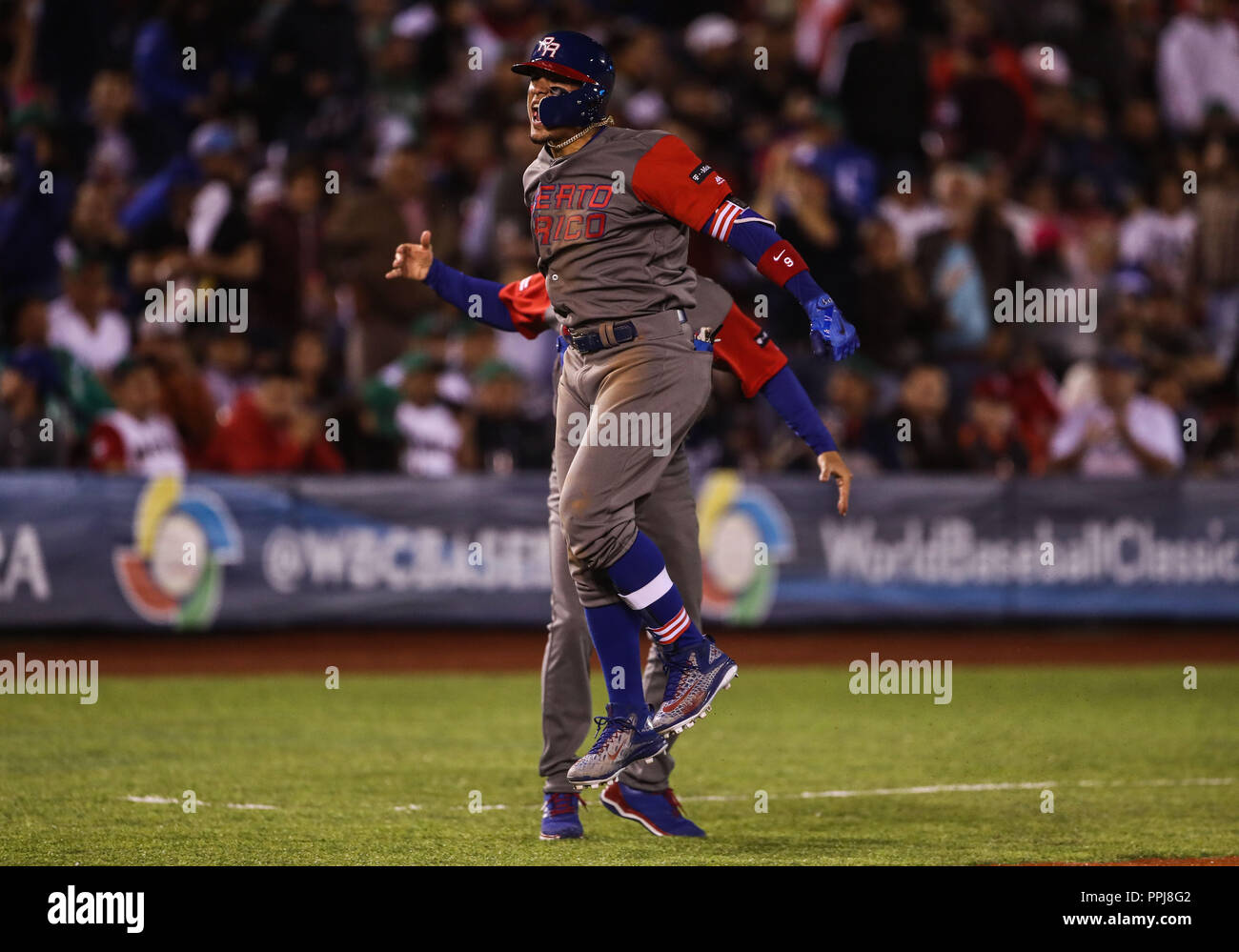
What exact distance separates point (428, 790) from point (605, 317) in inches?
94.4

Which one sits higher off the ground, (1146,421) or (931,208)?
(931,208)

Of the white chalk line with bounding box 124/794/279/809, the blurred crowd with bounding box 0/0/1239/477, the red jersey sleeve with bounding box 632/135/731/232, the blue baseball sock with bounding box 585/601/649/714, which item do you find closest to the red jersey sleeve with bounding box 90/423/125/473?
the blurred crowd with bounding box 0/0/1239/477

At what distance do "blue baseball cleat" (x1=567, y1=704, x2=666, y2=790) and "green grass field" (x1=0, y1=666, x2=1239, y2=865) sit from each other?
27 centimetres

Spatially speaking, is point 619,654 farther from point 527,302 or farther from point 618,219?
point 618,219

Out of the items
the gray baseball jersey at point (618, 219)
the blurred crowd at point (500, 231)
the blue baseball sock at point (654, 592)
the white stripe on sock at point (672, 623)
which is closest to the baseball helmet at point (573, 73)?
the gray baseball jersey at point (618, 219)

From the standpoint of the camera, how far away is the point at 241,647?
13.1m

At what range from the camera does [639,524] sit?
261 inches

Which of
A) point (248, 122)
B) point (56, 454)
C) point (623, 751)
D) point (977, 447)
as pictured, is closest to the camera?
point (623, 751)

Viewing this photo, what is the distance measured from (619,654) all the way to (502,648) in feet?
24.7

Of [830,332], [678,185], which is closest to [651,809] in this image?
[830,332]

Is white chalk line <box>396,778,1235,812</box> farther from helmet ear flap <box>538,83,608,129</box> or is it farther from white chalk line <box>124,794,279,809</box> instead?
helmet ear flap <box>538,83,608,129</box>

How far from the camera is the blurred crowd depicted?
45.9 feet
